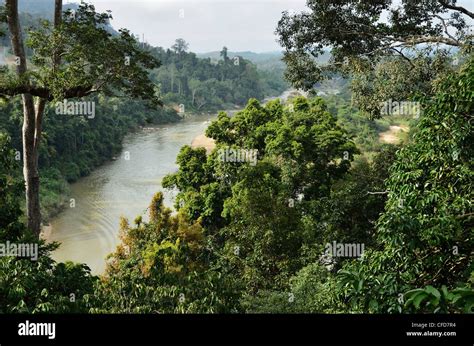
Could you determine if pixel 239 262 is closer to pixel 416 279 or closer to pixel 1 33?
pixel 1 33

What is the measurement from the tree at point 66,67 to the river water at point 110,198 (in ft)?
23.2

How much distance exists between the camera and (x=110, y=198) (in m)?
22.2

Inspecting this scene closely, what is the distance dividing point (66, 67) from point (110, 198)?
47.7 feet

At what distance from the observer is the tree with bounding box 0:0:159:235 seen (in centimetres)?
779

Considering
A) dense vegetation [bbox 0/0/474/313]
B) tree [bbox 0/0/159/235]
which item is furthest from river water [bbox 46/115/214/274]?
tree [bbox 0/0/159/235]

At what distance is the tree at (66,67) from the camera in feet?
25.5

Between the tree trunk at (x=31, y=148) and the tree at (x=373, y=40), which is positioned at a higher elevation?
the tree at (x=373, y=40)

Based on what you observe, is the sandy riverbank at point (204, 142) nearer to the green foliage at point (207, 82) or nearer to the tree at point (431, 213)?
the green foliage at point (207, 82)

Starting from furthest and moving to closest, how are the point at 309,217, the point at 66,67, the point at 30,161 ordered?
the point at 309,217 → the point at 30,161 → the point at 66,67

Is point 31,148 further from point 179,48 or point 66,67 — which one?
point 179,48

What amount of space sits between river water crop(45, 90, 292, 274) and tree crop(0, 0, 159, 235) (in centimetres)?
708

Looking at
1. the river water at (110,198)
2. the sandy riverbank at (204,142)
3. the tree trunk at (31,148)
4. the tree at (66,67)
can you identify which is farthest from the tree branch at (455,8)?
the sandy riverbank at (204,142)

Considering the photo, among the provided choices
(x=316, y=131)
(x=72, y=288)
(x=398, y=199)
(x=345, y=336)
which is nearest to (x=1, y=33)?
(x=72, y=288)

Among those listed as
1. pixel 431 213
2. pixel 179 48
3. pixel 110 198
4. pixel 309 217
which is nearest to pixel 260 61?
pixel 179 48
